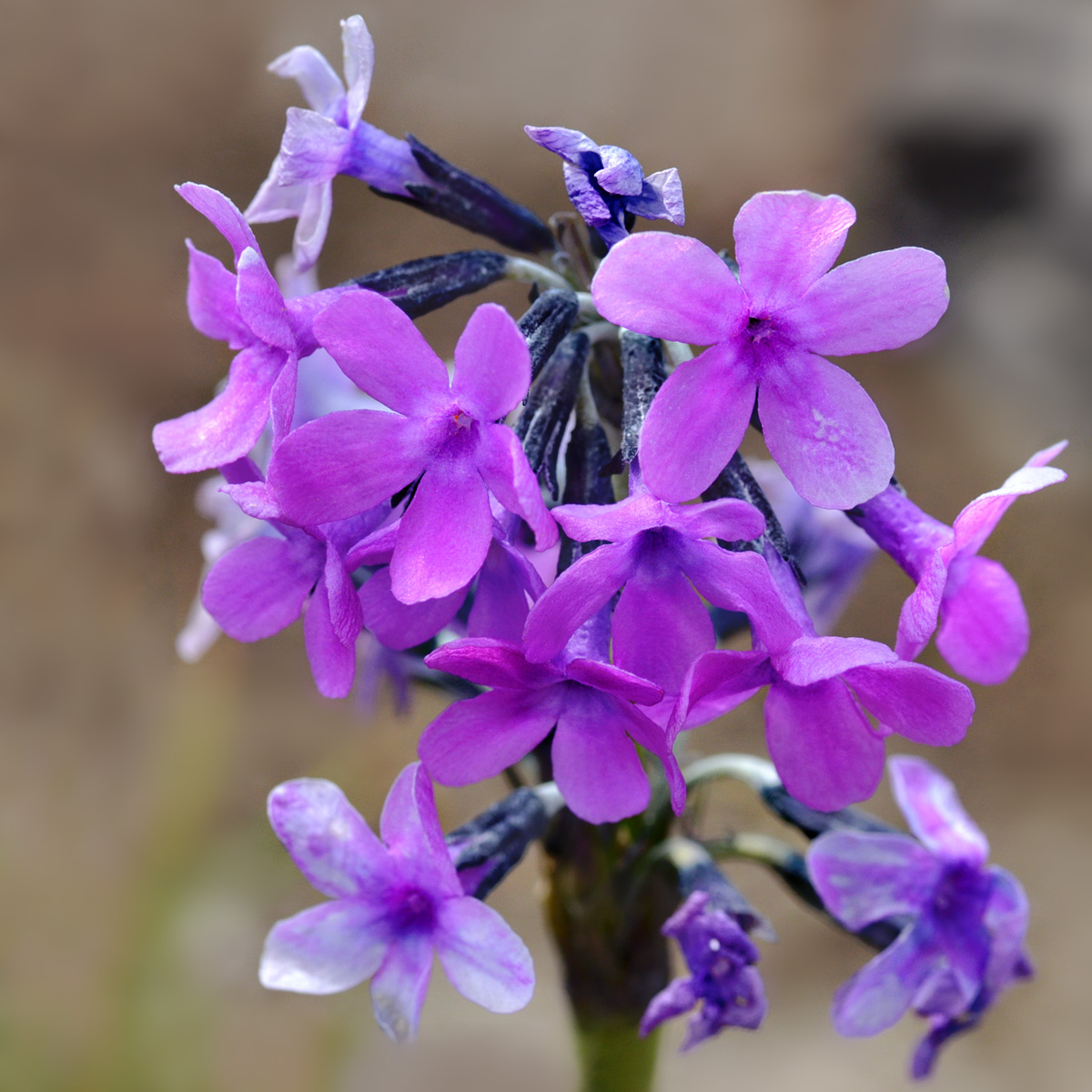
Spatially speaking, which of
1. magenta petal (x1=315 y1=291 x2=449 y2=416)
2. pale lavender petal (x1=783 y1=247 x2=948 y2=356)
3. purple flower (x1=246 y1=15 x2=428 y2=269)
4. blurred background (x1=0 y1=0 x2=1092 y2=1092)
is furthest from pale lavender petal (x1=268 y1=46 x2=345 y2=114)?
blurred background (x1=0 y1=0 x2=1092 y2=1092)

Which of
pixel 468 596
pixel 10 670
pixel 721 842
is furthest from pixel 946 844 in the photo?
pixel 10 670

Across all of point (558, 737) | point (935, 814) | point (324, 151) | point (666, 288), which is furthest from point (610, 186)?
point (935, 814)

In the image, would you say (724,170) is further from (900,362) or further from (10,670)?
(10,670)

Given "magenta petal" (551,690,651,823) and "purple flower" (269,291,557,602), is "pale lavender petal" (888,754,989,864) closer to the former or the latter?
"magenta petal" (551,690,651,823)

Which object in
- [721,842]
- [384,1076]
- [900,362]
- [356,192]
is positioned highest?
[721,842]

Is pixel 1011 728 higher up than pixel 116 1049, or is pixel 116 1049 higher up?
pixel 116 1049

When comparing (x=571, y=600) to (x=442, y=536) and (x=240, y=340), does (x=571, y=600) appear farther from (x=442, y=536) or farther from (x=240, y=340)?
(x=240, y=340)
